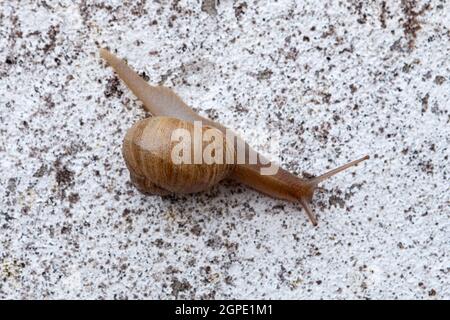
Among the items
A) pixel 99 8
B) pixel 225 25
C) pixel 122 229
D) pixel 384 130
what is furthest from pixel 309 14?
pixel 122 229

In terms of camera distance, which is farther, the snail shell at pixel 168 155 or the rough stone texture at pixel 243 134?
the rough stone texture at pixel 243 134

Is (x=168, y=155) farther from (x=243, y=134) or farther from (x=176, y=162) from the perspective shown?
(x=243, y=134)

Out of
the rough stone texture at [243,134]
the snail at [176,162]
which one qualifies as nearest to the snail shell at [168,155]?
the snail at [176,162]

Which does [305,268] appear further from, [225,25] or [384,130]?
[225,25]

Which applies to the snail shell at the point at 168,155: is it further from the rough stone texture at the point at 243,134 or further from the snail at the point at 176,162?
the rough stone texture at the point at 243,134

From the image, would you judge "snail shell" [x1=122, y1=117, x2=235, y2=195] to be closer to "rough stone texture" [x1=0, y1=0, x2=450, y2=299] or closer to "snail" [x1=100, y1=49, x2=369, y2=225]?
"snail" [x1=100, y1=49, x2=369, y2=225]

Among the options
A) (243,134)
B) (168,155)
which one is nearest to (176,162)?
(168,155)
